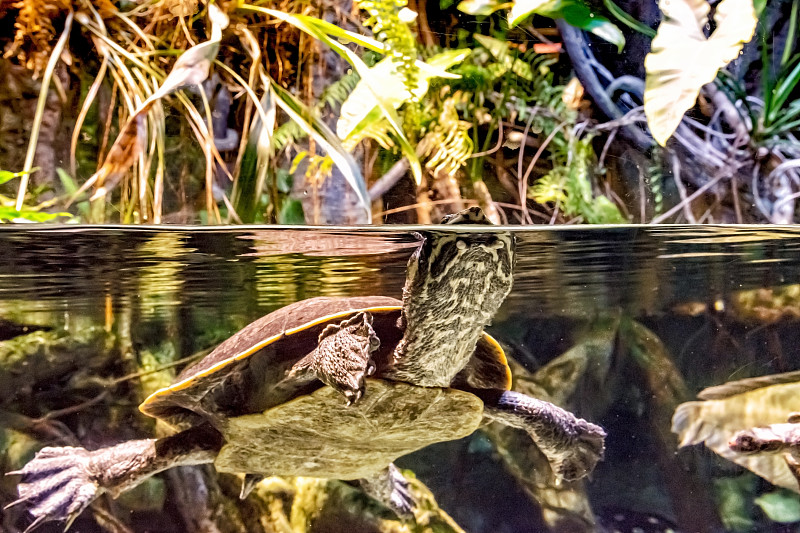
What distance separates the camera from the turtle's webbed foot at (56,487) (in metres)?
2.88

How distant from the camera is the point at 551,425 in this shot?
3035mm

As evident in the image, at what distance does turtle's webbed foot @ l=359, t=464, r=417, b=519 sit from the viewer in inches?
156

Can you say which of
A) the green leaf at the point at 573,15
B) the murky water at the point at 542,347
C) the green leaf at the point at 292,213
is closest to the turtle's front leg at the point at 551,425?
the murky water at the point at 542,347

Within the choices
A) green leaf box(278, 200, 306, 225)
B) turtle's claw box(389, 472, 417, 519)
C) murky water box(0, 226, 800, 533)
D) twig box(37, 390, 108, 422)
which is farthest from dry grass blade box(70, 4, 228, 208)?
twig box(37, 390, 108, 422)

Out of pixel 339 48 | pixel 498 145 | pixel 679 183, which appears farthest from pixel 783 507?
pixel 339 48

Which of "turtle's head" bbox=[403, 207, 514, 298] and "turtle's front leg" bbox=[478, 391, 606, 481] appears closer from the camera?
"turtle's head" bbox=[403, 207, 514, 298]

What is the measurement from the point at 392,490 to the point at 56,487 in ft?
7.09

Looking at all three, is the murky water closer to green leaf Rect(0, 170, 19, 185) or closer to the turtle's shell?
the turtle's shell

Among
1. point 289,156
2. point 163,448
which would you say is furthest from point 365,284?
point 289,156

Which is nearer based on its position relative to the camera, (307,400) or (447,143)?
(447,143)

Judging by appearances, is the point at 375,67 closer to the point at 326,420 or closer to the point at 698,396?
the point at 326,420

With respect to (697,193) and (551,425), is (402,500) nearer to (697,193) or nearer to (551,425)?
(551,425)

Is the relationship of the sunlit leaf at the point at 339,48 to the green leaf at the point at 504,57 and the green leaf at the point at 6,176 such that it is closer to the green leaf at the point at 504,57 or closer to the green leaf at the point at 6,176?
the green leaf at the point at 504,57

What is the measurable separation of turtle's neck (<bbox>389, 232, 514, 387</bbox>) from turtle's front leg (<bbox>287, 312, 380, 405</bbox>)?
9.7 inches
